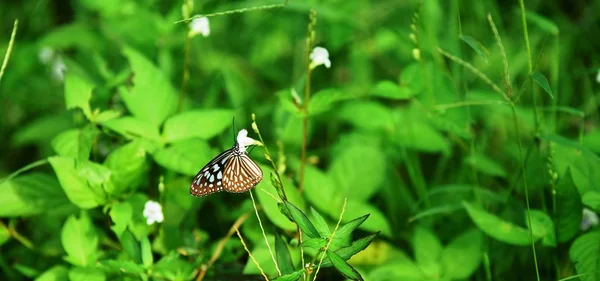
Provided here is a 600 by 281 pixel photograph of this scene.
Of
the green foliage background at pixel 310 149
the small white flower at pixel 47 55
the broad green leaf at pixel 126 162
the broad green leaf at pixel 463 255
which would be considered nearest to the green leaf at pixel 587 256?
the green foliage background at pixel 310 149

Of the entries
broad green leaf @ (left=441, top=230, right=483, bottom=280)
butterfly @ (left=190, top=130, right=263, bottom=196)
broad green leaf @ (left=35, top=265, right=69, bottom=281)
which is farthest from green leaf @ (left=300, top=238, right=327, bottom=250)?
broad green leaf @ (left=35, top=265, right=69, bottom=281)

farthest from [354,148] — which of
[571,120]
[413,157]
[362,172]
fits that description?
[571,120]

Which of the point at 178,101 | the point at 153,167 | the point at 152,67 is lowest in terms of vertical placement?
the point at 153,167

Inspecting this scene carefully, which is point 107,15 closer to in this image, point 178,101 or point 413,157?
point 178,101

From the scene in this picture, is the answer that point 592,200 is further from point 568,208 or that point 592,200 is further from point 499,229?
point 499,229

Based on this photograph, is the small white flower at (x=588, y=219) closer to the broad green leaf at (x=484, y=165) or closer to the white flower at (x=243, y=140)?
the broad green leaf at (x=484, y=165)
